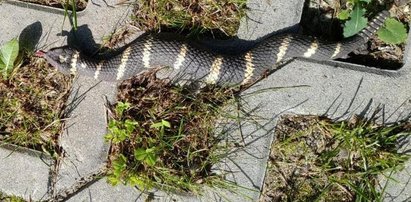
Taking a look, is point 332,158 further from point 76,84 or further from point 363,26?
point 76,84

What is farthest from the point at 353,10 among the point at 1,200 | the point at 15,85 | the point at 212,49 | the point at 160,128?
the point at 1,200

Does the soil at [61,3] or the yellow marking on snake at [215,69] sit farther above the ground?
the soil at [61,3]

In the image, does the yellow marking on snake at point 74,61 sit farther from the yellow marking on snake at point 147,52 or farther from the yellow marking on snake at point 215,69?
the yellow marking on snake at point 215,69

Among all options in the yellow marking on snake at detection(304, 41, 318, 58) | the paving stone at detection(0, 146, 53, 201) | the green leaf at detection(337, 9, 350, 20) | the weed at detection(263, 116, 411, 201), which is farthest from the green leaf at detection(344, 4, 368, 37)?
the paving stone at detection(0, 146, 53, 201)

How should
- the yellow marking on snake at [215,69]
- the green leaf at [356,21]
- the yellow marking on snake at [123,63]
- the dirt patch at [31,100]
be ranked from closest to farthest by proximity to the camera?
1. the green leaf at [356,21]
2. the yellow marking on snake at [215,69]
3. the yellow marking on snake at [123,63]
4. the dirt patch at [31,100]

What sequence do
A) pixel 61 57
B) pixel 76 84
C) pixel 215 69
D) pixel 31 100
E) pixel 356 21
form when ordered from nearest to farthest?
pixel 356 21
pixel 215 69
pixel 61 57
pixel 76 84
pixel 31 100

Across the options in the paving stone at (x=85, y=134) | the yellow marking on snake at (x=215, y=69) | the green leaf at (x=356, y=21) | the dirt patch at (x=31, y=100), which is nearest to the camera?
the green leaf at (x=356, y=21)

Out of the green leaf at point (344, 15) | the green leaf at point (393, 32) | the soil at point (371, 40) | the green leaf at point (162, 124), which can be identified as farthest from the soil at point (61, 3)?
the green leaf at point (393, 32)

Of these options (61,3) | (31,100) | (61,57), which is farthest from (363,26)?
(31,100)
